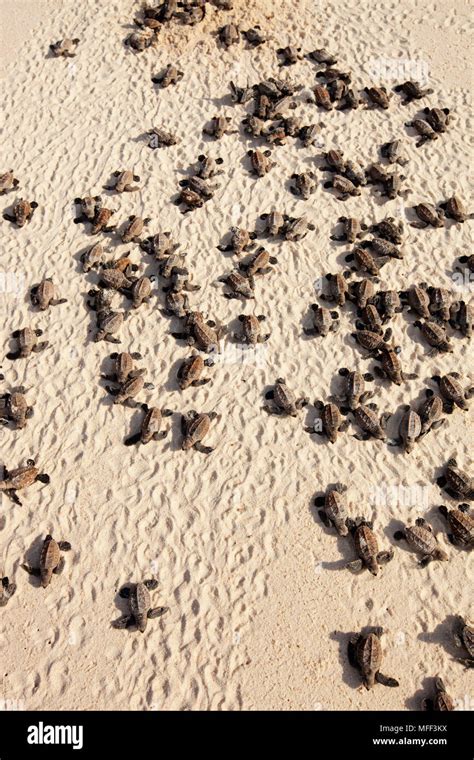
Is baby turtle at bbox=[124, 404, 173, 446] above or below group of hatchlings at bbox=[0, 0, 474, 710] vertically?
below

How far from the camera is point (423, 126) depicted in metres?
14.7

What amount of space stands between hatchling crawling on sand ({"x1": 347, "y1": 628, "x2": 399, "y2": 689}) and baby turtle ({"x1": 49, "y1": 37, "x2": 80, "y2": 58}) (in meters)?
17.6

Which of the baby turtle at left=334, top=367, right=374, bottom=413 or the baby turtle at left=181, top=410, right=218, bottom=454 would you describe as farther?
the baby turtle at left=334, top=367, right=374, bottom=413

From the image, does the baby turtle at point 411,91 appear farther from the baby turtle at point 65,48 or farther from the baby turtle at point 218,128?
the baby turtle at point 65,48

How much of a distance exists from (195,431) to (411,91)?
38.8 ft

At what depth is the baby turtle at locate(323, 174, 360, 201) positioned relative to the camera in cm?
1358

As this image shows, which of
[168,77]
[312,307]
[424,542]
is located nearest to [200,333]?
[312,307]

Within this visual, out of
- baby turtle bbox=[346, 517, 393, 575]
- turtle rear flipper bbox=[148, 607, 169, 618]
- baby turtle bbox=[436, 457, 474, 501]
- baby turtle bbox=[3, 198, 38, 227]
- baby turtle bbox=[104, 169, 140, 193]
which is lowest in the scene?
turtle rear flipper bbox=[148, 607, 169, 618]

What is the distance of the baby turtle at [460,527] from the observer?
912 cm

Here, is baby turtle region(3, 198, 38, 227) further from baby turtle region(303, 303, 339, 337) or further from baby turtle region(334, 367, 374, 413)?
baby turtle region(334, 367, 374, 413)

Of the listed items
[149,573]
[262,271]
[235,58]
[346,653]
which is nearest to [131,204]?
[262,271]

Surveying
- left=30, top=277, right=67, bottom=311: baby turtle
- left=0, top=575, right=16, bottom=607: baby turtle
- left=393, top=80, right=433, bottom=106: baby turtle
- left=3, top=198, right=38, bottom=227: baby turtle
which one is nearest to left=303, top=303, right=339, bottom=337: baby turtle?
left=30, top=277, right=67, bottom=311: baby turtle

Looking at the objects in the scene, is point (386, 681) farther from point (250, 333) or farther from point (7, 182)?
point (7, 182)

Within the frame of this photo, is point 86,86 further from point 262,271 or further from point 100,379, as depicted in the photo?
point 100,379
